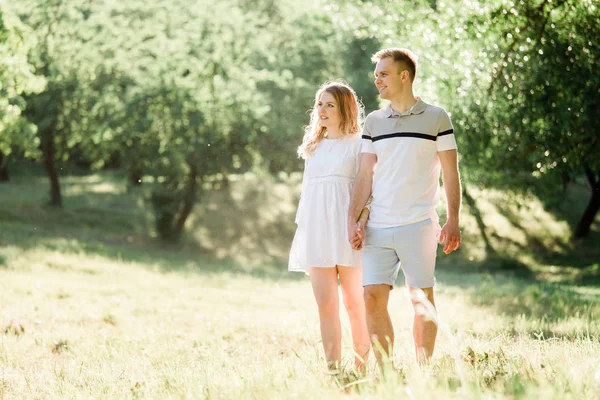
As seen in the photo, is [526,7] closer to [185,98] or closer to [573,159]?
[573,159]

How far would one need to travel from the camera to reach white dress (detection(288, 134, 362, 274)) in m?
5.53

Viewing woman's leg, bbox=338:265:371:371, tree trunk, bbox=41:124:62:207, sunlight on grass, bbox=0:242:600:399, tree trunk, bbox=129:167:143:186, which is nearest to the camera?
sunlight on grass, bbox=0:242:600:399

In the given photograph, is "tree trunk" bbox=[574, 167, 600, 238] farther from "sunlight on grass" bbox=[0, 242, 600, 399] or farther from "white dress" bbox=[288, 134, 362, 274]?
"white dress" bbox=[288, 134, 362, 274]

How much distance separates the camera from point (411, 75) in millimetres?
5191

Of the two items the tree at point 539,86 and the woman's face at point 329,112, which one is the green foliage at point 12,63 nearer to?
the tree at point 539,86

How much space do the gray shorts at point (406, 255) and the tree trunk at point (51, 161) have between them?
84.3ft

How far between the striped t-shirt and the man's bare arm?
7cm

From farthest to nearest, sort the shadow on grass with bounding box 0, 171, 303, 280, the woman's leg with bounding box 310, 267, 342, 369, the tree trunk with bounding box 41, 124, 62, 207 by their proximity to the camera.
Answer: the tree trunk with bounding box 41, 124, 62, 207 → the shadow on grass with bounding box 0, 171, 303, 280 → the woman's leg with bounding box 310, 267, 342, 369

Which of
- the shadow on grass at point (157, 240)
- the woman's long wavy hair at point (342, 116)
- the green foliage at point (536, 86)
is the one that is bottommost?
the shadow on grass at point (157, 240)

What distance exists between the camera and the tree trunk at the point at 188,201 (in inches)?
984

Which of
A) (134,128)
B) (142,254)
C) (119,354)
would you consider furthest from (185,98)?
(119,354)

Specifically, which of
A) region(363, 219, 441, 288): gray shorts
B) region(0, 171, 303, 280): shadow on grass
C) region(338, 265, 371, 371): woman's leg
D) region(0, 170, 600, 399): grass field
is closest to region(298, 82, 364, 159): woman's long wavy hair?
region(338, 265, 371, 371): woman's leg

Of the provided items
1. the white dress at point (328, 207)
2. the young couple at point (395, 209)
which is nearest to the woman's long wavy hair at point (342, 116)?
the white dress at point (328, 207)

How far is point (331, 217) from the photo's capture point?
5543 millimetres
